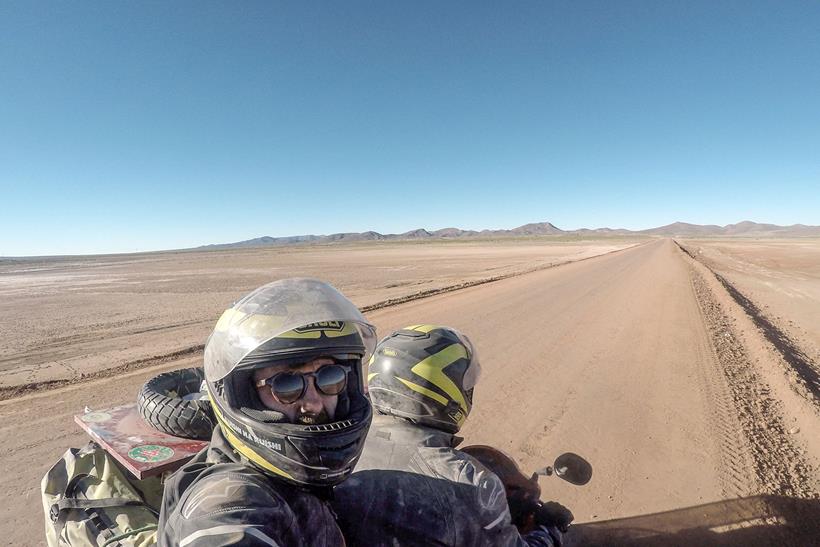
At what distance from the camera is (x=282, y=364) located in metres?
1.67

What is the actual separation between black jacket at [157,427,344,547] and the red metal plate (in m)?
0.87

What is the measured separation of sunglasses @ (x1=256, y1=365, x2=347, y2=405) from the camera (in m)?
1.65

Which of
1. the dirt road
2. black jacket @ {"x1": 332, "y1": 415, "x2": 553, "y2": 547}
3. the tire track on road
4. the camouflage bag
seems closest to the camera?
black jacket @ {"x1": 332, "y1": 415, "x2": 553, "y2": 547}

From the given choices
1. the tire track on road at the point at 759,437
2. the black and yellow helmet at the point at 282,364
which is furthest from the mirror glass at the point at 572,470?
the tire track on road at the point at 759,437

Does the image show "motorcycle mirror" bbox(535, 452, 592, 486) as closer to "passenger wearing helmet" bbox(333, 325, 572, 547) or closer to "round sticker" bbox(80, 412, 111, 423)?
"passenger wearing helmet" bbox(333, 325, 572, 547)

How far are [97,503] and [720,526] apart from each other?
4.17 m

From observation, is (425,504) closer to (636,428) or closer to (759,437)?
(636,428)

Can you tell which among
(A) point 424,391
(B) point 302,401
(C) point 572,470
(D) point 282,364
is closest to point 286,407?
(B) point 302,401

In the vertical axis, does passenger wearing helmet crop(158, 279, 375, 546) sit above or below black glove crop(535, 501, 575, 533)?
above

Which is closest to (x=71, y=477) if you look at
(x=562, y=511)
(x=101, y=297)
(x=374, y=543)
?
(x=374, y=543)

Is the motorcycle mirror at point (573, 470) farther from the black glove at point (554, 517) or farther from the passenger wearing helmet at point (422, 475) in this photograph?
the passenger wearing helmet at point (422, 475)

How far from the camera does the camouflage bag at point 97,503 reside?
2.06 m

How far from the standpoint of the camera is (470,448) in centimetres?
254

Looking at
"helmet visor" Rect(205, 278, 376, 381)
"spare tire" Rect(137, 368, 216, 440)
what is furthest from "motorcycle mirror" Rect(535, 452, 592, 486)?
"spare tire" Rect(137, 368, 216, 440)
